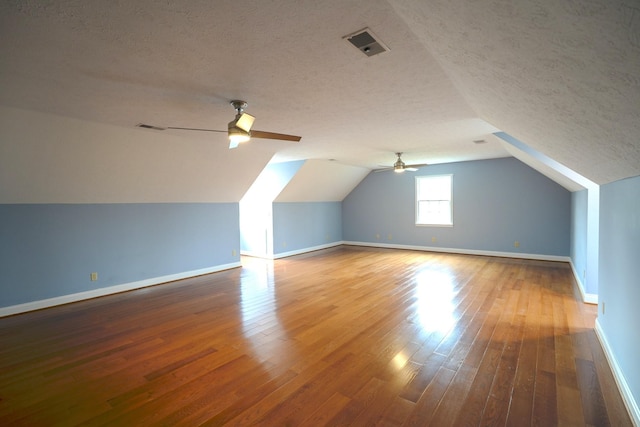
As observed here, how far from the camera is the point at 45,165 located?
3.60 m

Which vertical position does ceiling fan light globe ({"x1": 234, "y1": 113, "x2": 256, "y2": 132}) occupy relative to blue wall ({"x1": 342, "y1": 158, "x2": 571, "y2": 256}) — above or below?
above

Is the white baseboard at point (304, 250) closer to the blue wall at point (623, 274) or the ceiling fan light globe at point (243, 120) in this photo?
the ceiling fan light globe at point (243, 120)

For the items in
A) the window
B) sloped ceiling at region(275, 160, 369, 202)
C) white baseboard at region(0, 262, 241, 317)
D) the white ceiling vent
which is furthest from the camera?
the window

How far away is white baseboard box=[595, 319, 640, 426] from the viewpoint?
182cm

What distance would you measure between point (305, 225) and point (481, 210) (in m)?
4.64

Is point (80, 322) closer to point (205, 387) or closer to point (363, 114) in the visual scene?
point (205, 387)

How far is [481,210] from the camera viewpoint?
738 cm

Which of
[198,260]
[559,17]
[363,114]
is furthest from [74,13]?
[198,260]

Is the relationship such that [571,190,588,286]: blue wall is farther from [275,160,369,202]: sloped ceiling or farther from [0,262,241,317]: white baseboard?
[0,262,241,317]: white baseboard

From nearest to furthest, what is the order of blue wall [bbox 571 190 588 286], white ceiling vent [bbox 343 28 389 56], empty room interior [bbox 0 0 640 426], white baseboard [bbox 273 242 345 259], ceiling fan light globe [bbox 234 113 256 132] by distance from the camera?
empty room interior [bbox 0 0 640 426]
white ceiling vent [bbox 343 28 389 56]
ceiling fan light globe [bbox 234 113 256 132]
blue wall [bbox 571 190 588 286]
white baseboard [bbox 273 242 345 259]

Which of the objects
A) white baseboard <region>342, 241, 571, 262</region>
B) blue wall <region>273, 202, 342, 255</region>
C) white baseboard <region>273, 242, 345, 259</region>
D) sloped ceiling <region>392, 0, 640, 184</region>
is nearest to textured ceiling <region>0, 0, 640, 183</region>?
sloped ceiling <region>392, 0, 640, 184</region>

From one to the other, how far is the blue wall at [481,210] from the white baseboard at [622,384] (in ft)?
14.6

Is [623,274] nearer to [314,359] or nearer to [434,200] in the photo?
[314,359]

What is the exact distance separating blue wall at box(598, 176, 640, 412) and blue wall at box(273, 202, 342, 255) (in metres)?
6.18
